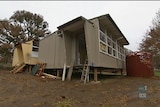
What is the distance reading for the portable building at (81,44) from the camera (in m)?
9.90

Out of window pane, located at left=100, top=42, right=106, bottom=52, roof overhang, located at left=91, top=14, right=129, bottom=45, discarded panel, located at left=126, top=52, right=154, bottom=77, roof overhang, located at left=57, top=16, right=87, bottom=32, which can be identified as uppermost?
roof overhang, located at left=91, top=14, right=129, bottom=45

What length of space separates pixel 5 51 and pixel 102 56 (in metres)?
16.9

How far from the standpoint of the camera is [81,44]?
46.5 feet

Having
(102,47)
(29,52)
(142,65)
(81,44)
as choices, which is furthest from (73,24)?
(29,52)

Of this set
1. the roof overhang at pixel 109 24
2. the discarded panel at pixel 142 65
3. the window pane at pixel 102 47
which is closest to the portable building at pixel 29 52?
the roof overhang at pixel 109 24

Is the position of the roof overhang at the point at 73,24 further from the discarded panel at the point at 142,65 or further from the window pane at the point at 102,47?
the discarded panel at the point at 142,65

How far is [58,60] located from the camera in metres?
12.7

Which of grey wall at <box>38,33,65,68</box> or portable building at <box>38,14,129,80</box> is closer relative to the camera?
portable building at <box>38,14,129,80</box>

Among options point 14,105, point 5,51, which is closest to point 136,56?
point 14,105

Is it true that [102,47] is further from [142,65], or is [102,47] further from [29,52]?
[29,52]

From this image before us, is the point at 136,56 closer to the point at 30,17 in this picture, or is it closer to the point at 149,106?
the point at 149,106

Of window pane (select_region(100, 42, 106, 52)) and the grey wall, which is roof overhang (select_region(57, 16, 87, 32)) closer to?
the grey wall

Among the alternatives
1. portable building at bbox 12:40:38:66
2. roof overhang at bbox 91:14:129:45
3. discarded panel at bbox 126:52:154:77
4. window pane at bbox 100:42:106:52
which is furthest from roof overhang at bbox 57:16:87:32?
portable building at bbox 12:40:38:66

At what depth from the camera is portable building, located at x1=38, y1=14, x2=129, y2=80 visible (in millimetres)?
9898
